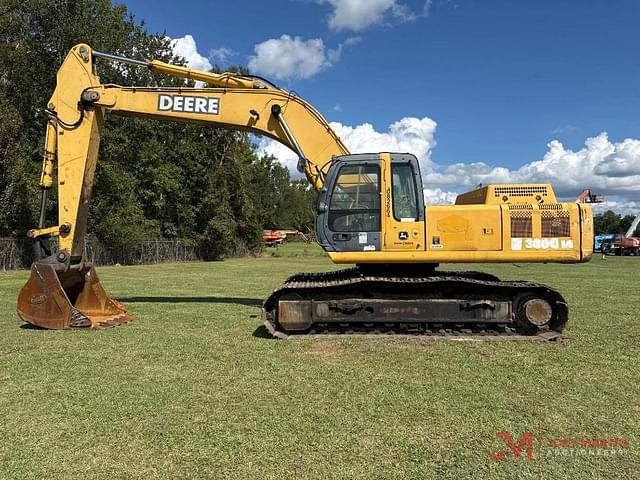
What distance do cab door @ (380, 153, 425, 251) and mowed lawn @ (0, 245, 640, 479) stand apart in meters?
1.55

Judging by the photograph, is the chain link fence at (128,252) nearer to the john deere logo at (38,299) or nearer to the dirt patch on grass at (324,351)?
the john deere logo at (38,299)

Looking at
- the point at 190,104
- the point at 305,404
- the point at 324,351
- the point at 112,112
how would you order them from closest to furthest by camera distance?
the point at 305,404
the point at 324,351
the point at 190,104
the point at 112,112

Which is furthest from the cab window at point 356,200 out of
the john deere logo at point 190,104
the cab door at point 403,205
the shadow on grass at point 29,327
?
the shadow on grass at point 29,327

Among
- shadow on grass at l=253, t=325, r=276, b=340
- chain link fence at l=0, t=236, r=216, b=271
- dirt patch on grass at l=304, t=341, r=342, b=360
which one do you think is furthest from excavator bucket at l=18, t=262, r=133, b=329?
chain link fence at l=0, t=236, r=216, b=271

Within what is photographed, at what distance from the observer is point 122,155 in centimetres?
3312

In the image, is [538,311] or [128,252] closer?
[538,311]

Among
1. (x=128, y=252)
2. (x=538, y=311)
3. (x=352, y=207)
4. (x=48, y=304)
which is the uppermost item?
(x=352, y=207)

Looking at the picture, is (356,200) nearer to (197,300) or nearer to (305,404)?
(305,404)

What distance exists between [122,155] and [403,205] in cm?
2944

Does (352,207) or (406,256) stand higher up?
(352,207)

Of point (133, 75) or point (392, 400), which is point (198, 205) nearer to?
point (133, 75)

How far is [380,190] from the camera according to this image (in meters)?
8.07

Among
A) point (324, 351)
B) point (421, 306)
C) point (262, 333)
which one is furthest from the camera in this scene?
point (262, 333)

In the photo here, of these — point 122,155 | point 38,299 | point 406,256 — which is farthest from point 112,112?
point 122,155
